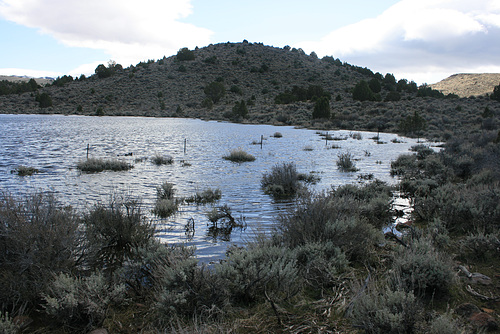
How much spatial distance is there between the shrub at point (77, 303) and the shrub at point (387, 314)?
2.78 metres

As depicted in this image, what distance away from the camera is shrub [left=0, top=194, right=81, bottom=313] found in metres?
3.93

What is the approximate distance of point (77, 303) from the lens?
3.67m

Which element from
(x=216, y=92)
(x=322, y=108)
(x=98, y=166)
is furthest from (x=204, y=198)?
(x=216, y=92)

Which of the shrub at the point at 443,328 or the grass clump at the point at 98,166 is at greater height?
the shrub at the point at 443,328

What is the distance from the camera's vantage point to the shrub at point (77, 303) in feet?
11.9

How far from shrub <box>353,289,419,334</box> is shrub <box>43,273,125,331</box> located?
2.78 meters

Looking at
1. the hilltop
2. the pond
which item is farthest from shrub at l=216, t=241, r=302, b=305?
the hilltop

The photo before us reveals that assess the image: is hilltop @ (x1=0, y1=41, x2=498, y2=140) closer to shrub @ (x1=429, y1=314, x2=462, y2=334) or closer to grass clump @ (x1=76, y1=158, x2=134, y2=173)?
grass clump @ (x1=76, y1=158, x2=134, y2=173)

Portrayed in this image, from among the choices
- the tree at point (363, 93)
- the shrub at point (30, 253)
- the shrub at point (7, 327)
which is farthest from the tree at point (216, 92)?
the shrub at point (7, 327)

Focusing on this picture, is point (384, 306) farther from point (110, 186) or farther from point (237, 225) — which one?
point (110, 186)

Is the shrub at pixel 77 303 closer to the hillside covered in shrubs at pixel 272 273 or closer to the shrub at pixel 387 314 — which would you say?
the hillside covered in shrubs at pixel 272 273

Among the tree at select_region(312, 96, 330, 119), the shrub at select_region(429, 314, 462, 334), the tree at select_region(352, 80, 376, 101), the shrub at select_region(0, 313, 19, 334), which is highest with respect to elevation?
the tree at select_region(352, 80, 376, 101)

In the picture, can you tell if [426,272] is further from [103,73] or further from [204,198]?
[103,73]

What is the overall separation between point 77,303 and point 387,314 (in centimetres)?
321
